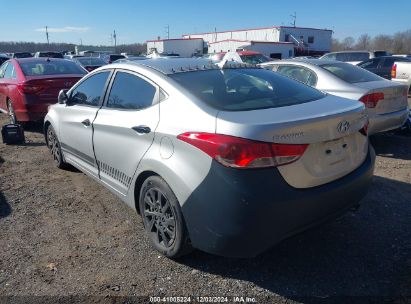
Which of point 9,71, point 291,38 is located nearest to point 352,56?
point 9,71

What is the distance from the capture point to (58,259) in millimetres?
3324

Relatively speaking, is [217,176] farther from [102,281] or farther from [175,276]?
[102,281]

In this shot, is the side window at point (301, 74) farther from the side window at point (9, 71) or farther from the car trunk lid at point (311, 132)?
the side window at point (9, 71)

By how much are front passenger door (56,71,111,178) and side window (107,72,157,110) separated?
25 cm

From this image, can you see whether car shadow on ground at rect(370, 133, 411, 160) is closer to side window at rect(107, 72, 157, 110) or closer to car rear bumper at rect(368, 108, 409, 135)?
car rear bumper at rect(368, 108, 409, 135)

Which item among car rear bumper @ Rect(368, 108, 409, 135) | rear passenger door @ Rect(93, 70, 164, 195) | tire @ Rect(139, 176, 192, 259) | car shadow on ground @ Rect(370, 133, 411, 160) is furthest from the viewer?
car shadow on ground @ Rect(370, 133, 411, 160)

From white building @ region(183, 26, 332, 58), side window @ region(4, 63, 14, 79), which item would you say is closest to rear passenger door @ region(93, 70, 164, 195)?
side window @ region(4, 63, 14, 79)

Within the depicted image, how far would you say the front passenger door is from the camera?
4148 mm

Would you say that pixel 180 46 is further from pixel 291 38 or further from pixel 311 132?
pixel 311 132

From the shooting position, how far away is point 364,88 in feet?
19.4

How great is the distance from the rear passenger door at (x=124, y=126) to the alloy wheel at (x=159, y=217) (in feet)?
1.02

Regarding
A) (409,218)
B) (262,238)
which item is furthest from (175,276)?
(409,218)

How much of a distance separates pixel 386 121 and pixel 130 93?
13.9 ft

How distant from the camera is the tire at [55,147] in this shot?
5.37 m
